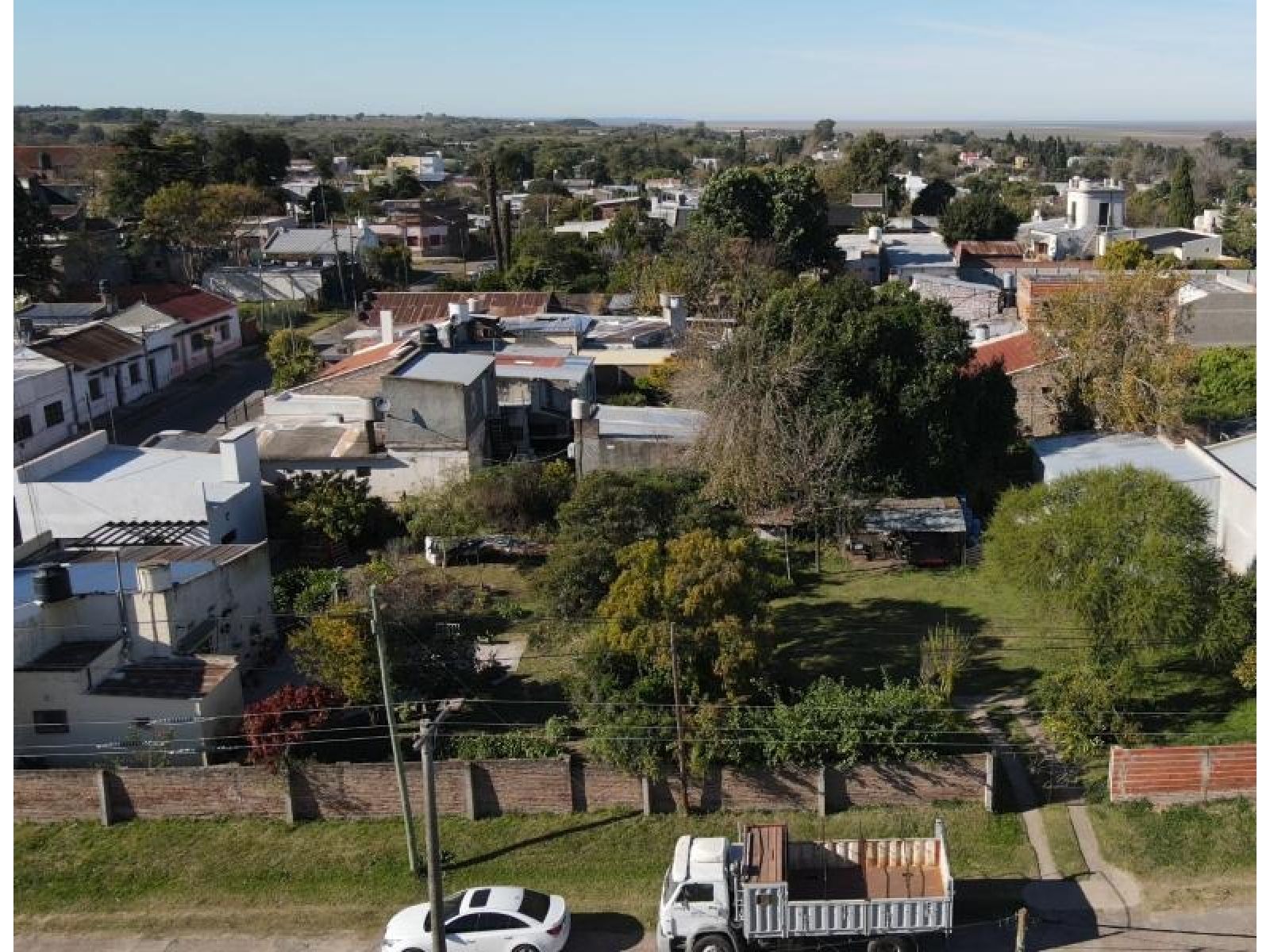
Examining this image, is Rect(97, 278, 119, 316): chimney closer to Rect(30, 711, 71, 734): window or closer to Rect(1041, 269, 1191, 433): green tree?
Rect(30, 711, 71, 734): window

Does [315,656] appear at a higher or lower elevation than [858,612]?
higher

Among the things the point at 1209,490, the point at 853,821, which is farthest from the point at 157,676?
the point at 1209,490

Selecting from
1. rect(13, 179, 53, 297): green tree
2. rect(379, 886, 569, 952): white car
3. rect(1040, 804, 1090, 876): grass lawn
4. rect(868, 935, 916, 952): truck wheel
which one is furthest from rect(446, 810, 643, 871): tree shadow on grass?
rect(13, 179, 53, 297): green tree

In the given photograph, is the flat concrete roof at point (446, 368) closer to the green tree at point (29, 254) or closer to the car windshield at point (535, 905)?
the car windshield at point (535, 905)

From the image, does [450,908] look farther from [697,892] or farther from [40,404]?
[40,404]

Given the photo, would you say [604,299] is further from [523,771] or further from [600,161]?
[600,161]
